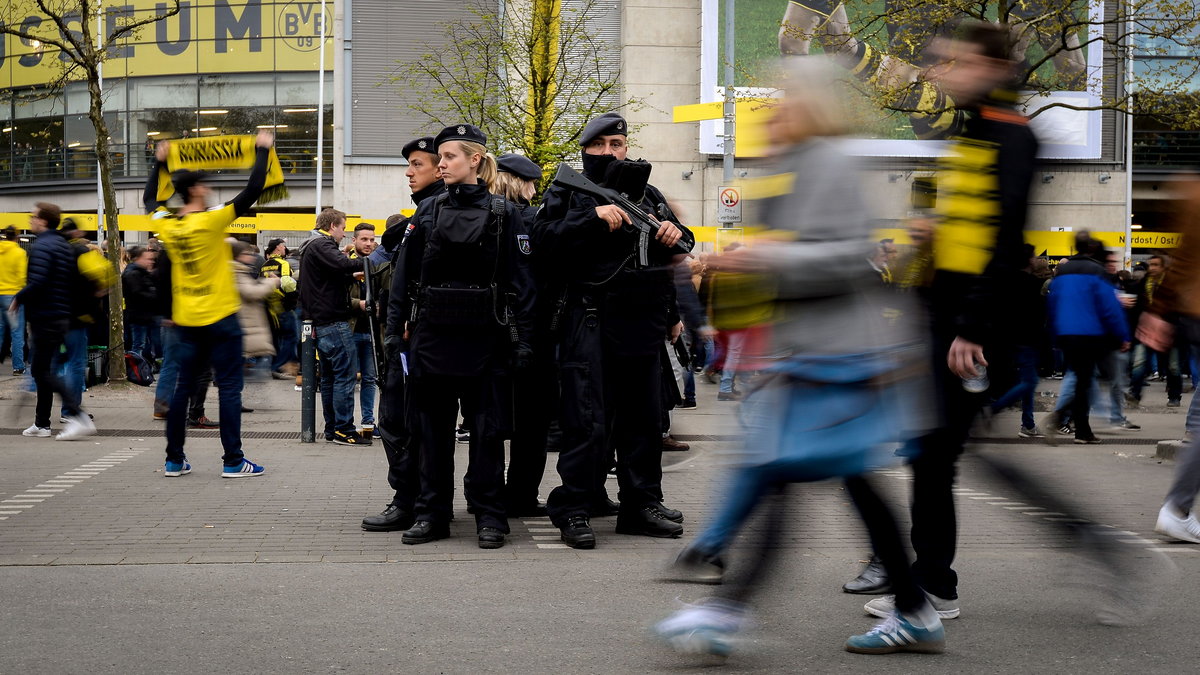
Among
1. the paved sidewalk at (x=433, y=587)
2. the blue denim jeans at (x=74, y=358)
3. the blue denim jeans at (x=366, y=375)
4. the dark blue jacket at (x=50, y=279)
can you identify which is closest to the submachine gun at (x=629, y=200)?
the paved sidewalk at (x=433, y=587)

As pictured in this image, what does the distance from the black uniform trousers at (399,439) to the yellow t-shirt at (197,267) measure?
165 cm

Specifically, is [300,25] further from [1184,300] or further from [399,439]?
[1184,300]

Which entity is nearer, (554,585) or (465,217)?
(554,585)

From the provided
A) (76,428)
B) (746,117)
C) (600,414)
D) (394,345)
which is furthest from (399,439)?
(746,117)

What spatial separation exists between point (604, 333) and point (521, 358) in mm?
451

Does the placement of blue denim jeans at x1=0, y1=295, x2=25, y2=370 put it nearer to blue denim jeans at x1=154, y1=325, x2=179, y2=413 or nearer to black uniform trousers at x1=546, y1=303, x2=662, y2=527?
blue denim jeans at x1=154, y1=325, x2=179, y2=413

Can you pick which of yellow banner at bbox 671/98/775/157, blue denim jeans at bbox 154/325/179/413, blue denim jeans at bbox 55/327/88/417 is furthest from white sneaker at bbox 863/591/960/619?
blue denim jeans at bbox 55/327/88/417

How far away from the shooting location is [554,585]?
A: 5242 millimetres

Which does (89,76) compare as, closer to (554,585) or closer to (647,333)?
(647,333)

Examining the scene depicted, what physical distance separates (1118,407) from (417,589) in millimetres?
10247

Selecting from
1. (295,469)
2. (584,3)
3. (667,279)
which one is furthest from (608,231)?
(584,3)

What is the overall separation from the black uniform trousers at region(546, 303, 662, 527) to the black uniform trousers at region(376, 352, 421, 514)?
2.70 ft

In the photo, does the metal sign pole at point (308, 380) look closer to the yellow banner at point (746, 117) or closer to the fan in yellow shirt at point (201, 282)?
the fan in yellow shirt at point (201, 282)

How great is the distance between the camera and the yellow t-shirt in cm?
802
